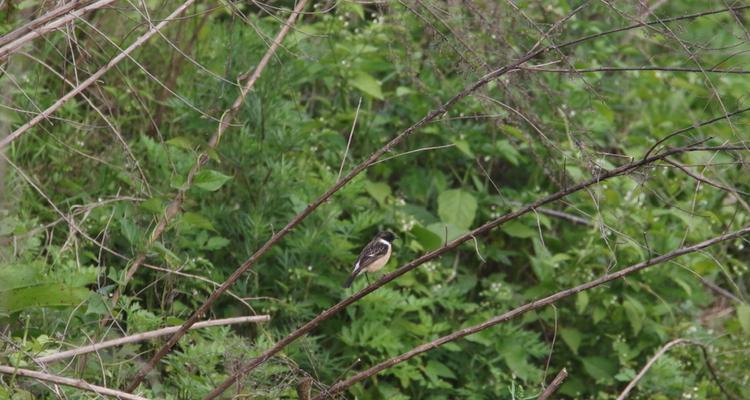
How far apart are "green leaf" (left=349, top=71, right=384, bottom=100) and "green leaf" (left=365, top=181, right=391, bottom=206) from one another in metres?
0.50

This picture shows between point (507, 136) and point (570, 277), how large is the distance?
0.95 m

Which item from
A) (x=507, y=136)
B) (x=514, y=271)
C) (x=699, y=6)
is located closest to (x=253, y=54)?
(x=507, y=136)

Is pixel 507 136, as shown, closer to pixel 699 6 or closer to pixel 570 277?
pixel 570 277

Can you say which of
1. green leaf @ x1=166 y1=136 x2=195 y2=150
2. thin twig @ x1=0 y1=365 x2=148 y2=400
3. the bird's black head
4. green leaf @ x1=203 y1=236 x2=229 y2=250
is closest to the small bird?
the bird's black head

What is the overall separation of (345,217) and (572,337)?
1.43 meters

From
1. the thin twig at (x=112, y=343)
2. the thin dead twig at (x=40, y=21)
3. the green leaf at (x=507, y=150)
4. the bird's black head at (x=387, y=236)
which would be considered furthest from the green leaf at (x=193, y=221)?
the green leaf at (x=507, y=150)

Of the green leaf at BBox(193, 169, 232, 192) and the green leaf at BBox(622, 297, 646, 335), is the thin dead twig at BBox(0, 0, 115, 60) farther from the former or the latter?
the green leaf at BBox(622, 297, 646, 335)

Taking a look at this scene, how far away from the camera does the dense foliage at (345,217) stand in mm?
4809

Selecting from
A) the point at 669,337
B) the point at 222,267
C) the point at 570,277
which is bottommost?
the point at 669,337

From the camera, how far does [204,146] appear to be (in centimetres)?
547

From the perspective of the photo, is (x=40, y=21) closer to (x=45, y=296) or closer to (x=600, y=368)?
(x=45, y=296)

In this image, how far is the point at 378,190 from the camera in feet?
20.3

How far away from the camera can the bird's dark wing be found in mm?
5251

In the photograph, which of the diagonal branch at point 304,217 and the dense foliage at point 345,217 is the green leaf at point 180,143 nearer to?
the dense foliage at point 345,217
